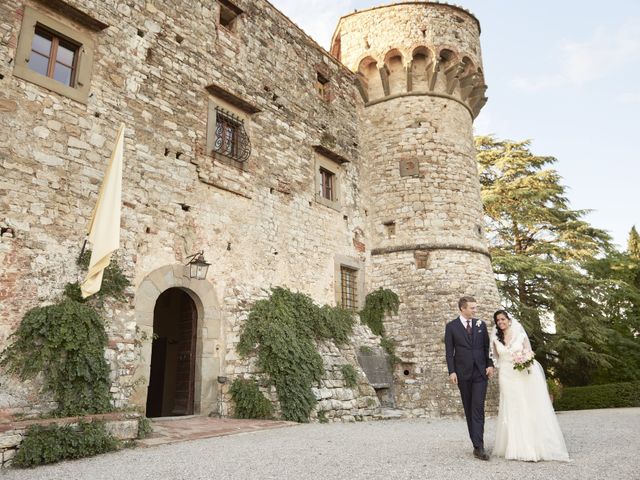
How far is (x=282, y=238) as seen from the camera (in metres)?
10.3

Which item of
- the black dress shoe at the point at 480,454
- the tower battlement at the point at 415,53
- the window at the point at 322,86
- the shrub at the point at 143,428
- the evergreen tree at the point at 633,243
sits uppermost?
the tower battlement at the point at 415,53

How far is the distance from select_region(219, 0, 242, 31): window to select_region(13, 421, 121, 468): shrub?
28.5 ft

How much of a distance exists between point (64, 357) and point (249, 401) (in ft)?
9.65

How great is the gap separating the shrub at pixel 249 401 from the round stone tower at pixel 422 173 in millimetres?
4400

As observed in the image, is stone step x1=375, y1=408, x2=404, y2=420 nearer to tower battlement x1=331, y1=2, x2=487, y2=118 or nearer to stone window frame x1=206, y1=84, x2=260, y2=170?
stone window frame x1=206, y1=84, x2=260, y2=170

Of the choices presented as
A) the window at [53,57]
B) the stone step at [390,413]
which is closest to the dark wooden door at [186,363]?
the stone step at [390,413]

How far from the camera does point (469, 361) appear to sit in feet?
15.8

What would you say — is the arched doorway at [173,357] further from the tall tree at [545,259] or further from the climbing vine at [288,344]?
the tall tree at [545,259]

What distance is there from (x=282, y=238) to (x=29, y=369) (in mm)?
5501

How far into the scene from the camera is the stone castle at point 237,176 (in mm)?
6809

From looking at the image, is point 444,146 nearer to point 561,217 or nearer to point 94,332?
point 561,217

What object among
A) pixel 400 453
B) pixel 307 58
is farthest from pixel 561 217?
pixel 400 453

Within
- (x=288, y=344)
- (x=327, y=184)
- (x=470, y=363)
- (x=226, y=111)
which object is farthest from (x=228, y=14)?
(x=470, y=363)

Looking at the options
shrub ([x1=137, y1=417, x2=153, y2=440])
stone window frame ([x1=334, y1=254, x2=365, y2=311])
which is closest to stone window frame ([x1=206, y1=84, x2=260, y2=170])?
stone window frame ([x1=334, y1=254, x2=365, y2=311])
